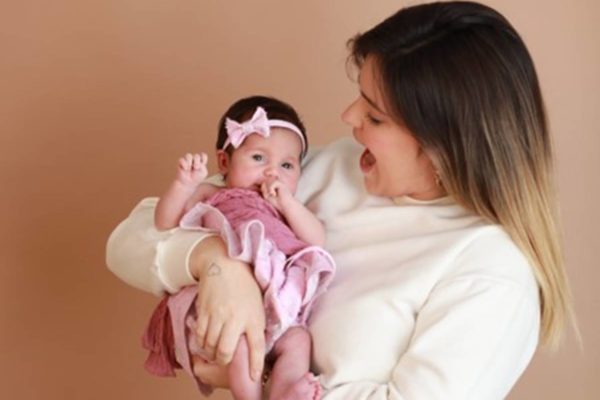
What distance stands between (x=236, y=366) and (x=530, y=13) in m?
1.23

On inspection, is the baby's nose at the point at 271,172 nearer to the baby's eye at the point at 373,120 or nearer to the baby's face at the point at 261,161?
the baby's face at the point at 261,161

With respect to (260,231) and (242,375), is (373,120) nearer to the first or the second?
(260,231)

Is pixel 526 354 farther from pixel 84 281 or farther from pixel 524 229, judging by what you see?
pixel 84 281

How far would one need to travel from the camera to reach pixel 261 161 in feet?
5.63

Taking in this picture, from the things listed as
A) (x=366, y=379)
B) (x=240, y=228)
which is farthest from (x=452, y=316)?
(x=240, y=228)

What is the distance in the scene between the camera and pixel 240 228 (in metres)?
1.58

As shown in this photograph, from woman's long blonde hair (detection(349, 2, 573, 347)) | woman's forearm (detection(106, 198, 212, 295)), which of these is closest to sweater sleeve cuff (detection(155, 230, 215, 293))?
woman's forearm (detection(106, 198, 212, 295))

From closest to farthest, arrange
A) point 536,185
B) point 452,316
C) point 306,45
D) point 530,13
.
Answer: point 452,316 < point 536,185 < point 530,13 < point 306,45

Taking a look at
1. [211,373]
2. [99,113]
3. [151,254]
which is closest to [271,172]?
[151,254]

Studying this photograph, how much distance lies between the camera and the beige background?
8.04 ft

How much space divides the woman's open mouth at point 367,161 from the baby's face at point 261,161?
0.13m

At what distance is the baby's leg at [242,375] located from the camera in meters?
1.52

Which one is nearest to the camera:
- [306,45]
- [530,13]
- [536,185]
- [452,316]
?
[452,316]

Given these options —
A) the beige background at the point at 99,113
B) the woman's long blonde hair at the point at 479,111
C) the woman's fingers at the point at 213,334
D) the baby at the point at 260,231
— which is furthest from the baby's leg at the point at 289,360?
the beige background at the point at 99,113
